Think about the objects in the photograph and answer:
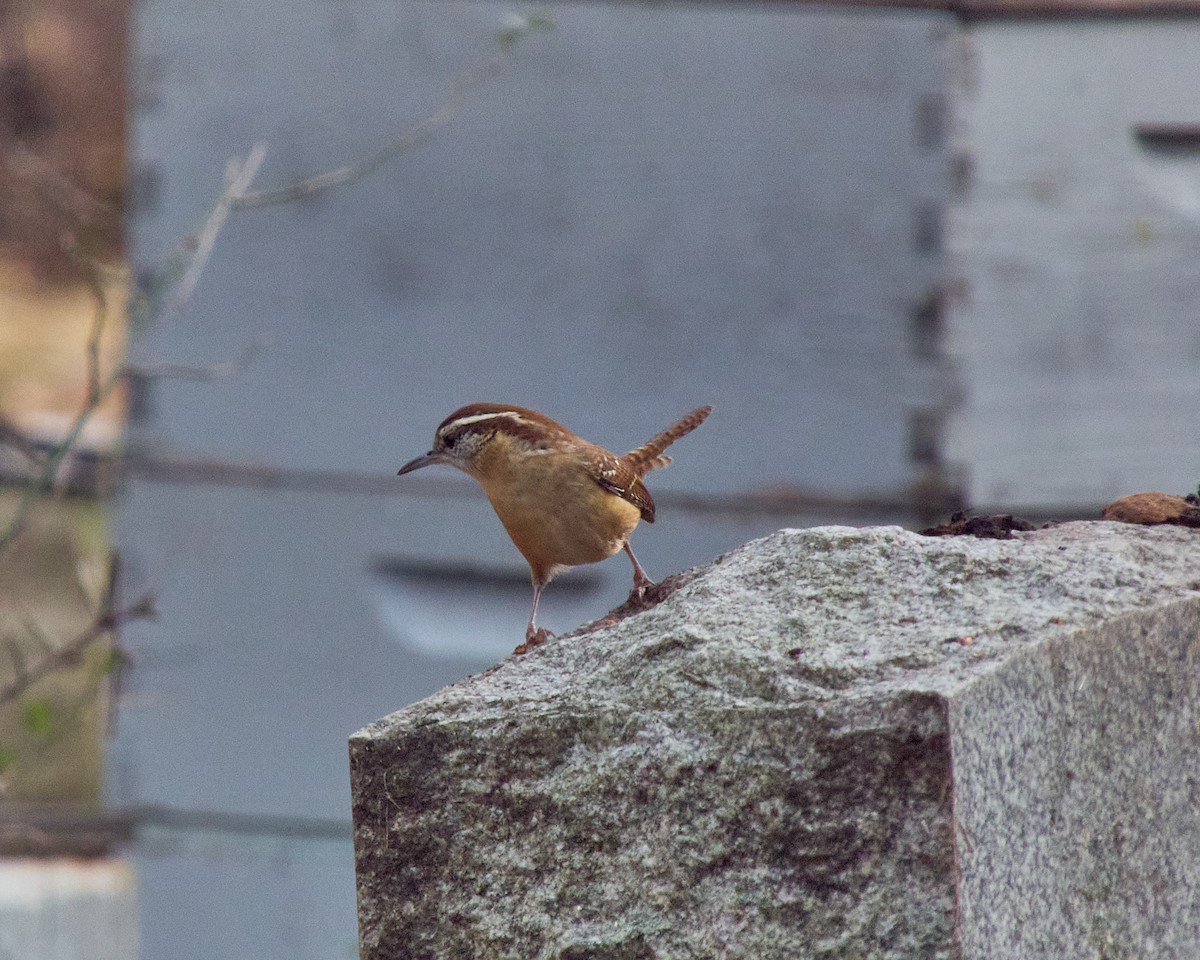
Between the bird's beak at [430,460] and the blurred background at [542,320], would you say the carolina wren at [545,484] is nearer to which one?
the bird's beak at [430,460]

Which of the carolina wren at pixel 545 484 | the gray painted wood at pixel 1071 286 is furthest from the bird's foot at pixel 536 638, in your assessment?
the gray painted wood at pixel 1071 286

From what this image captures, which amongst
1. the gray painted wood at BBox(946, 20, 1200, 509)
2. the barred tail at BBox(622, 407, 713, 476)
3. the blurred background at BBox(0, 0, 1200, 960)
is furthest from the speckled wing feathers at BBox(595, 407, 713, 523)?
the gray painted wood at BBox(946, 20, 1200, 509)

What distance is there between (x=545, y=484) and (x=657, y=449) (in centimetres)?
46

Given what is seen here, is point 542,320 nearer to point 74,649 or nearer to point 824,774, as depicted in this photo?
point 74,649

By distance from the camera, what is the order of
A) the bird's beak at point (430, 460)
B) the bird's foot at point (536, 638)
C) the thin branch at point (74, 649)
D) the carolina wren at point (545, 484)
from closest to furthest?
the bird's foot at point (536, 638)
the carolina wren at point (545, 484)
the bird's beak at point (430, 460)
the thin branch at point (74, 649)

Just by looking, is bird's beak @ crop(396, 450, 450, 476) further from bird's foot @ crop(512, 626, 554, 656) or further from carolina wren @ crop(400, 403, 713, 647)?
bird's foot @ crop(512, 626, 554, 656)

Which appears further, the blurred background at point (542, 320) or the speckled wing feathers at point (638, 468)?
the blurred background at point (542, 320)

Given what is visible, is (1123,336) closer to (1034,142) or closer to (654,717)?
(1034,142)

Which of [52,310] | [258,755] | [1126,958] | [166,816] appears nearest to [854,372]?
[258,755]

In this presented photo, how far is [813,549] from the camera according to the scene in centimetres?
165

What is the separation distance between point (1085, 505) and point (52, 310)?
6383 mm

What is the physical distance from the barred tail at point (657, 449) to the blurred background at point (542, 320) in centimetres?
117

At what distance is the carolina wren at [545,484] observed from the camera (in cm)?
235

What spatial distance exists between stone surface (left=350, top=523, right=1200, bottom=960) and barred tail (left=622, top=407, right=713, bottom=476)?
1.00 meters
